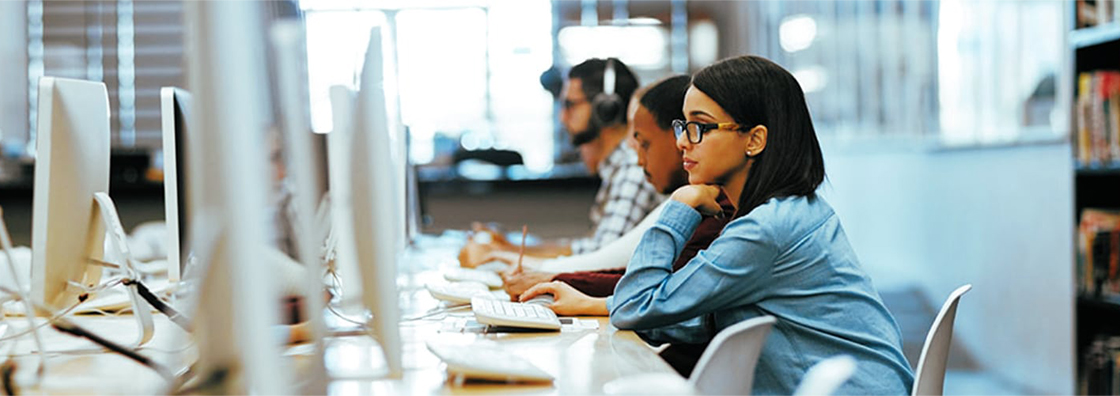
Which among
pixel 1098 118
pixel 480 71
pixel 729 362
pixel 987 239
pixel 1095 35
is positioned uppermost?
pixel 480 71

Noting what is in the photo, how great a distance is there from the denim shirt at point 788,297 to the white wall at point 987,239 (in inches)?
75.7

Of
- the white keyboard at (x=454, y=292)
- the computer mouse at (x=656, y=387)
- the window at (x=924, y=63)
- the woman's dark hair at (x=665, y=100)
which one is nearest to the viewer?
the computer mouse at (x=656, y=387)

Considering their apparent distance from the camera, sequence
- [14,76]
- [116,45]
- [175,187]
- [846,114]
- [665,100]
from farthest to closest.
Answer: [116,45]
[14,76]
[846,114]
[665,100]
[175,187]

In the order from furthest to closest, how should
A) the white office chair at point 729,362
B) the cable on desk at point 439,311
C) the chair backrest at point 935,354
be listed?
1. the cable on desk at point 439,311
2. the chair backrest at point 935,354
3. the white office chair at point 729,362

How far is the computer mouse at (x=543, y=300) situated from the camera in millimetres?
2015

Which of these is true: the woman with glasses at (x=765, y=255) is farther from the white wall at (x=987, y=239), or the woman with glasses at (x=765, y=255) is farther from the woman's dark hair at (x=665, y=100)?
the white wall at (x=987, y=239)

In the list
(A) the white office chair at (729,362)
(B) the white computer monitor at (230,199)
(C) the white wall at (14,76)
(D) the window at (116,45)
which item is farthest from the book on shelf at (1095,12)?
(C) the white wall at (14,76)

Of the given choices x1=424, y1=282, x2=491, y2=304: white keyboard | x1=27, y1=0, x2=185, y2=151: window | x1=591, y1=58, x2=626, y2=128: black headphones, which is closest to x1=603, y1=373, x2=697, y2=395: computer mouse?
x1=424, y1=282, x2=491, y2=304: white keyboard

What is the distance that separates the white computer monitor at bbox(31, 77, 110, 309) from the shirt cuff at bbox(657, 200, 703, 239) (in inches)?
33.2

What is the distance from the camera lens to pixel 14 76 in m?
6.23

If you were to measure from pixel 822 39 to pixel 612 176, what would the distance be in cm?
273

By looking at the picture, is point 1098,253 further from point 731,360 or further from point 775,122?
point 731,360

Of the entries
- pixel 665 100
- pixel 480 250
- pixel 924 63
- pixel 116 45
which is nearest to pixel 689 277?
pixel 665 100

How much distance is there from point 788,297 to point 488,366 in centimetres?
61
